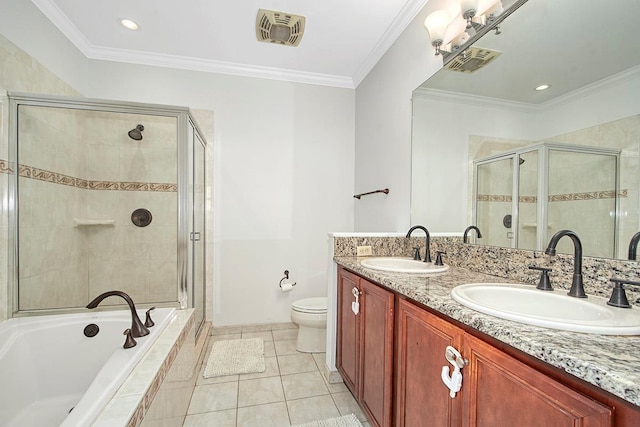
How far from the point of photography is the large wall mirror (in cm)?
86

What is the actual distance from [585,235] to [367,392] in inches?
45.3

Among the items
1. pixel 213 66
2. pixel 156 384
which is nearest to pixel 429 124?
pixel 156 384

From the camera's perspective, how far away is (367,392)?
138 centimetres

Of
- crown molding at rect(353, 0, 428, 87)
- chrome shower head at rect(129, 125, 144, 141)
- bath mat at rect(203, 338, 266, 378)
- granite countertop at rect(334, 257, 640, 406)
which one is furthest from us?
chrome shower head at rect(129, 125, 144, 141)

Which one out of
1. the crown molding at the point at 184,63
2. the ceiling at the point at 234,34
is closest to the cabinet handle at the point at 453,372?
the ceiling at the point at 234,34

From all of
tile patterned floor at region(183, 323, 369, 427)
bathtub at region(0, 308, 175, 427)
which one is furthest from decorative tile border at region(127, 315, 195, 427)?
tile patterned floor at region(183, 323, 369, 427)

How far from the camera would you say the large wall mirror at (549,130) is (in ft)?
2.82

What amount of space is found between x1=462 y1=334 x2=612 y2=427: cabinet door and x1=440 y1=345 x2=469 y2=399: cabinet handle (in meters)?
0.02

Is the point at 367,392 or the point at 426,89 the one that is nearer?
the point at 367,392

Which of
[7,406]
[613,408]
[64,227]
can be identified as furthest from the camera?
[64,227]

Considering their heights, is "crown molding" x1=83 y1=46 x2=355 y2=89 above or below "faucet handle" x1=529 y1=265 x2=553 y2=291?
above

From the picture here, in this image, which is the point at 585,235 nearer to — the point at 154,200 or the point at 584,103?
the point at 584,103

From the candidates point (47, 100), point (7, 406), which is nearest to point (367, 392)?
point (7, 406)

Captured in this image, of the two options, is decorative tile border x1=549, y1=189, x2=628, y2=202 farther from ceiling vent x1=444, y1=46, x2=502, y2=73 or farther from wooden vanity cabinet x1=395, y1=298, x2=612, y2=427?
ceiling vent x1=444, y1=46, x2=502, y2=73
